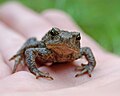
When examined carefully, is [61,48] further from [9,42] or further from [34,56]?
[9,42]

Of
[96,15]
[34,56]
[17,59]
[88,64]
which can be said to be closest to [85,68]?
[88,64]

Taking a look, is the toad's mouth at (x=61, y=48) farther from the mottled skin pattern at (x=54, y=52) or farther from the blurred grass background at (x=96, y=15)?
the blurred grass background at (x=96, y=15)

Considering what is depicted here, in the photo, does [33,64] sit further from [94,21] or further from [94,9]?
[94,9]

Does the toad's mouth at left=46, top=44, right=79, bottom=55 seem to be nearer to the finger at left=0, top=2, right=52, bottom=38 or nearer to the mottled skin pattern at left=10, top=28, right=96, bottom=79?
the mottled skin pattern at left=10, top=28, right=96, bottom=79

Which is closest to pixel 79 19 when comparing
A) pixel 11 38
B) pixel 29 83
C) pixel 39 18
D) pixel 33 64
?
pixel 39 18

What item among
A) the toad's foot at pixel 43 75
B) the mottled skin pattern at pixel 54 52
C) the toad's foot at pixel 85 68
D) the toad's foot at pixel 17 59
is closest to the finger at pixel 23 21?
the toad's foot at pixel 17 59

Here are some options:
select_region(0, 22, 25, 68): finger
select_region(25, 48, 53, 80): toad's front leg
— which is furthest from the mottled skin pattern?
select_region(0, 22, 25, 68): finger
